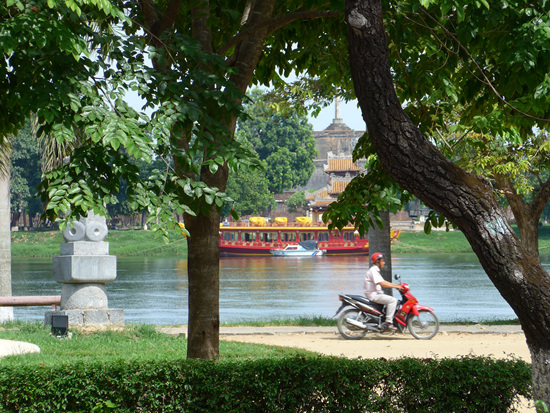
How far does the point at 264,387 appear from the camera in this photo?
5246 mm

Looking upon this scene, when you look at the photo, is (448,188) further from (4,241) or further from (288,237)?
(288,237)

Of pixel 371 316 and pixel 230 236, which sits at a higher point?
pixel 371 316

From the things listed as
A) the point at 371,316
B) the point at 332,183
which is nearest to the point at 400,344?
the point at 371,316

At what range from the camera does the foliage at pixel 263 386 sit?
519 centimetres

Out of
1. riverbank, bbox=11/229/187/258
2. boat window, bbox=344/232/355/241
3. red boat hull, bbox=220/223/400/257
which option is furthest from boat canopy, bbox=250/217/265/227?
boat window, bbox=344/232/355/241

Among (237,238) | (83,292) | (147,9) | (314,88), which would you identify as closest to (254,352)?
(83,292)

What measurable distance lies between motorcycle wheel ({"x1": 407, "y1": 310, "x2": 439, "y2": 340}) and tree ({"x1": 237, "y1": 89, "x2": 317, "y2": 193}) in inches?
2227

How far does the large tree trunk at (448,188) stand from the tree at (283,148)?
210 feet

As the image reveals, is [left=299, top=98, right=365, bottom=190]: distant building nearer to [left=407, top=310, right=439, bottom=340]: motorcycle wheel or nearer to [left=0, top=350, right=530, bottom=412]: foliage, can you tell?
[left=407, top=310, right=439, bottom=340]: motorcycle wheel

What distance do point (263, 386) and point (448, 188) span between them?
1984 mm

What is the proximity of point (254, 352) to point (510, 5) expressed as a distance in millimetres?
5665

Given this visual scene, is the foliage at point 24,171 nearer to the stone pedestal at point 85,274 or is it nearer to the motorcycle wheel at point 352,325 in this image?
the stone pedestal at point 85,274

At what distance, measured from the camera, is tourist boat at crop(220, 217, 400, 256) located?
193ft

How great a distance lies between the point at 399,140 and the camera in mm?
4750
